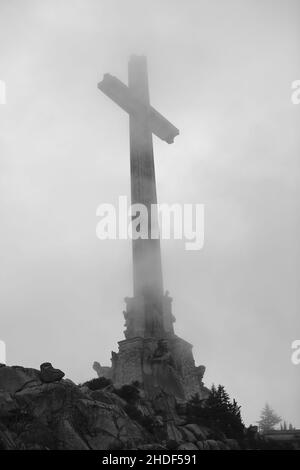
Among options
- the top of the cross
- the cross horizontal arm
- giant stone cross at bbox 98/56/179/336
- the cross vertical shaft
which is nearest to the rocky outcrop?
giant stone cross at bbox 98/56/179/336

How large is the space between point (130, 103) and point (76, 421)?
125 feet

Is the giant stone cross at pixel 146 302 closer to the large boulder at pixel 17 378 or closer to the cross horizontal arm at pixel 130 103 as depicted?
the cross horizontal arm at pixel 130 103

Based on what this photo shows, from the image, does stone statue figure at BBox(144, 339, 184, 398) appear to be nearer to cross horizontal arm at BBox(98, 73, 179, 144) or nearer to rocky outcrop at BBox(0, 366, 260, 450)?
rocky outcrop at BBox(0, 366, 260, 450)

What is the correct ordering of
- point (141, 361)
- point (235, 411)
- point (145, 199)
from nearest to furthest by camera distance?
point (235, 411), point (141, 361), point (145, 199)

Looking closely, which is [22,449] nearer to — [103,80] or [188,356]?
[188,356]

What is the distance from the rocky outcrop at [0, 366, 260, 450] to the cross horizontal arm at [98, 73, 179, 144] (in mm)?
33103

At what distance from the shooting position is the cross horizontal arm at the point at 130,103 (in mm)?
59156

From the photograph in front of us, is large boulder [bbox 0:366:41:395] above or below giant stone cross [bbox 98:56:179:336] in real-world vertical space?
below

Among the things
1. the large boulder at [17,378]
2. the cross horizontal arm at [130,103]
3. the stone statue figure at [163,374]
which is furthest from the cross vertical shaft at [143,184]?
the large boulder at [17,378]

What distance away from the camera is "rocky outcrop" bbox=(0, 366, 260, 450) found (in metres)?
30.4

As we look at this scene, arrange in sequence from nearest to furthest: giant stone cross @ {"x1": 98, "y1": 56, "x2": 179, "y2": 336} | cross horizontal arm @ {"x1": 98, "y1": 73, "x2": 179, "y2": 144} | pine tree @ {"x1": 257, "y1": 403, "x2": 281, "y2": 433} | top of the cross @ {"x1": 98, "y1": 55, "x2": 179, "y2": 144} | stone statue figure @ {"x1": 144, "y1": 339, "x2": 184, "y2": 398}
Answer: stone statue figure @ {"x1": 144, "y1": 339, "x2": 184, "y2": 398}, giant stone cross @ {"x1": 98, "y1": 56, "x2": 179, "y2": 336}, cross horizontal arm @ {"x1": 98, "y1": 73, "x2": 179, "y2": 144}, top of the cross @ {"x1": 98, "y1": 55, "x2": 179, "y2": 144}, pine tree @ {"x1": 257, "y1": 403, "x2": 281, "y2": 433}

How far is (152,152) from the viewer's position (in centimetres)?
5938
